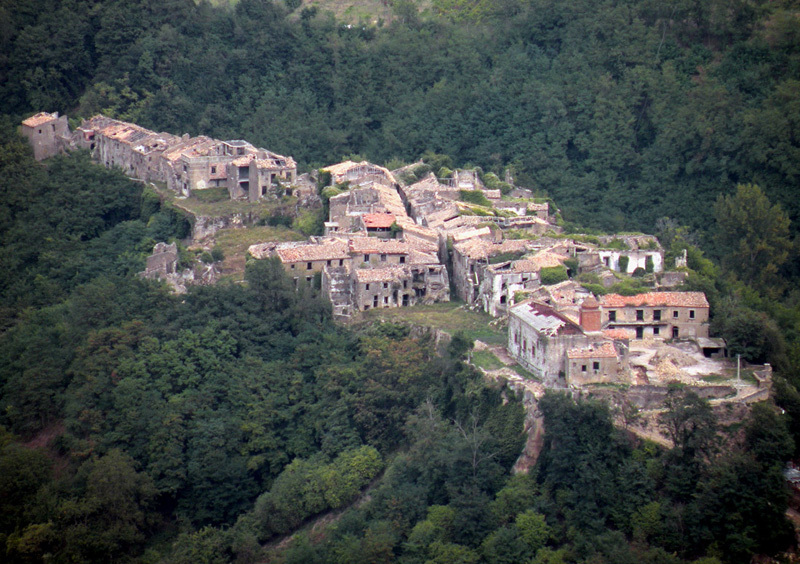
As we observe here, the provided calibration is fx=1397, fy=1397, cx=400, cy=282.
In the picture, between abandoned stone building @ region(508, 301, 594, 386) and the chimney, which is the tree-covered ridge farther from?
the chimney

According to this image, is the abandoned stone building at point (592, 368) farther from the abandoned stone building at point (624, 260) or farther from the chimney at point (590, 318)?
the abandoned stone building at point (624, 260)

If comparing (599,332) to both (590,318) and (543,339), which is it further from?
(543,339)

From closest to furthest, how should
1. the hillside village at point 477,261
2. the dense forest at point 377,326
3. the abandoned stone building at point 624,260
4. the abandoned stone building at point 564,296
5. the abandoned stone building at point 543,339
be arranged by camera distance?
the dense forest at point 377,326 → the abandoned stone building at point 543,339 → the hillside village at point 477,261 → the abandoned stone building at point 564,296 → the abandoned stone building at point 624,260

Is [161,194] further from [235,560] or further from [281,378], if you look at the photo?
[235,560]

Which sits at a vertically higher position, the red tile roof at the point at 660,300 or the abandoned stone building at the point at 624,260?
the abandoned stone building at the point at 624,260

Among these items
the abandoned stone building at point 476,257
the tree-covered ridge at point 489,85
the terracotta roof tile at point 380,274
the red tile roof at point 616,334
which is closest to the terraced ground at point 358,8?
the tree-covered ridge at point 489,85
